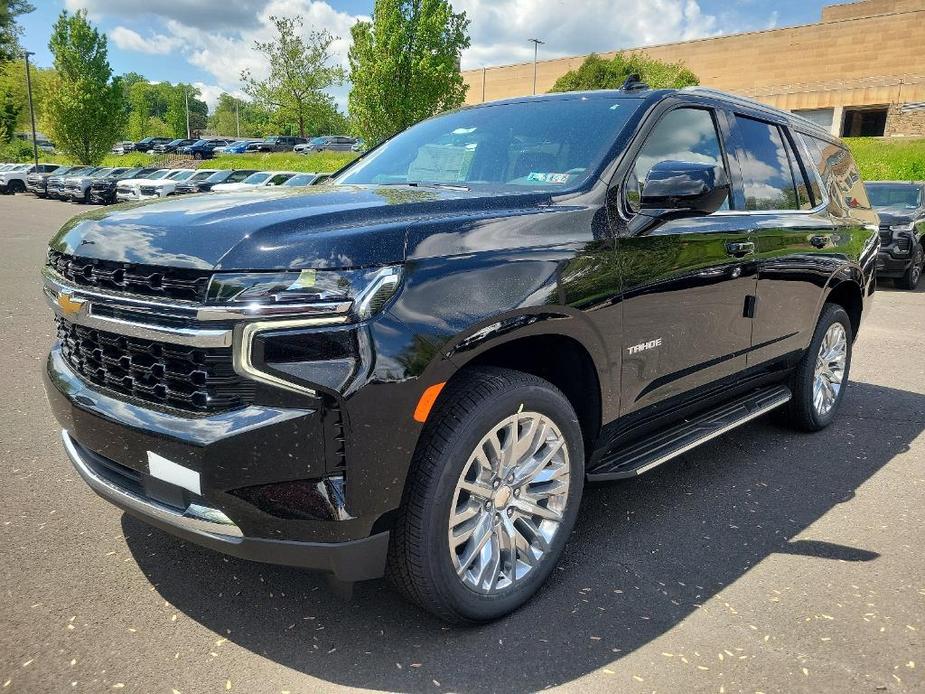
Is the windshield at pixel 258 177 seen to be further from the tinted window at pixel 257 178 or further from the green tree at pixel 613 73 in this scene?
the green tree at pixel 613 73

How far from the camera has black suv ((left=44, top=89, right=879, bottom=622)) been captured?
2.16m

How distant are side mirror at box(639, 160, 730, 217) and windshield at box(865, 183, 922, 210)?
38.5 ft

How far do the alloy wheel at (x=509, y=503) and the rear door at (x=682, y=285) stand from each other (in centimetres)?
52

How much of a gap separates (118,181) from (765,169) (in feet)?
107

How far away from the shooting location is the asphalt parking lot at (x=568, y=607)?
96.0 inches

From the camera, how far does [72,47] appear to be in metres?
42.3

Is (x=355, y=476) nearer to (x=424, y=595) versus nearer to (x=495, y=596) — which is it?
(x=424, y=595)

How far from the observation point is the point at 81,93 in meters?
42.5

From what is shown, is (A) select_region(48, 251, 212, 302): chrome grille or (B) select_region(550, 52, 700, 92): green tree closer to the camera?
(A) select_region(48, 251, 212, 302): chrome grille

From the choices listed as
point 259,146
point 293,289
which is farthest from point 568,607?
point 259,146

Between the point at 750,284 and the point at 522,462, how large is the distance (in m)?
1.78

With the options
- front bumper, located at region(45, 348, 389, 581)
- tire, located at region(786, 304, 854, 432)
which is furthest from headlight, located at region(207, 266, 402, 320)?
tire, located at region(786, 304, 854, 432)

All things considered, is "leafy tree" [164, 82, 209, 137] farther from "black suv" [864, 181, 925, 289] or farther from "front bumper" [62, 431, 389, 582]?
"front bumper" [62, 431, 389, 582]

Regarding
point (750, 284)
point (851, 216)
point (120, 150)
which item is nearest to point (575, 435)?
point (750, 284)
